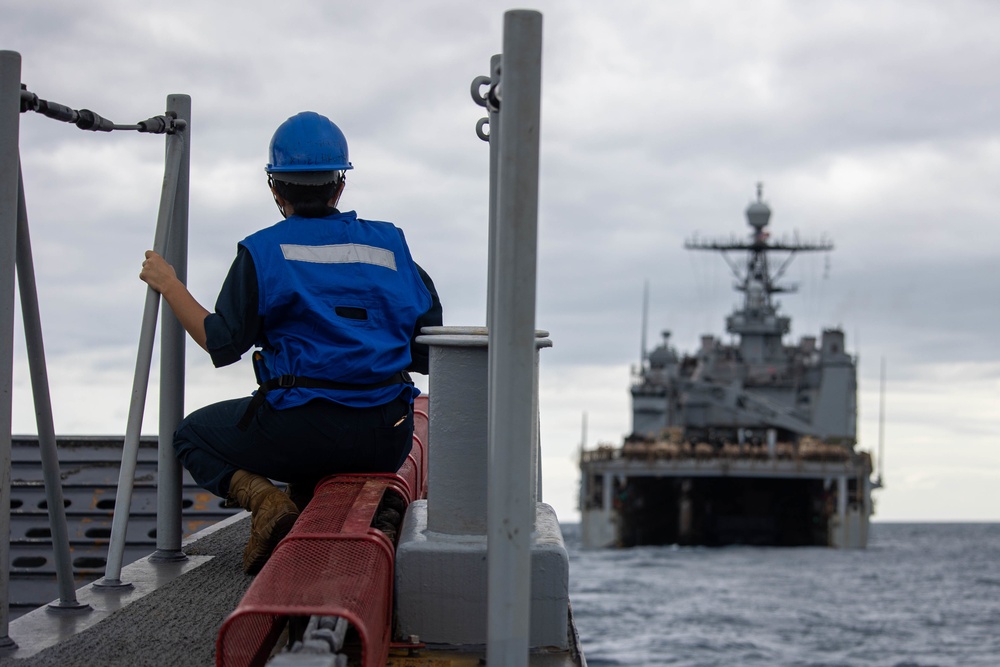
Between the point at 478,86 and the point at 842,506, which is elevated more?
the point at 478,86

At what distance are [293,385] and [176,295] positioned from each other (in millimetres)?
415

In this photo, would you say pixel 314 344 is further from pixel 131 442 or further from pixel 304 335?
pixel 131 442

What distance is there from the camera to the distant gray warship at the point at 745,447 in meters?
51.9

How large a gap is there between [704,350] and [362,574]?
6018cm

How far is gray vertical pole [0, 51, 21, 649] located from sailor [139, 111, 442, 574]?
0.74 meters

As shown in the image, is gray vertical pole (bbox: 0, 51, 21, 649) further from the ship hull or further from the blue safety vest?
the ship hull

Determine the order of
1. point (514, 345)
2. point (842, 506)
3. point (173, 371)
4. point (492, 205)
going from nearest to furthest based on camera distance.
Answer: point (514, 345) → point (492, 205) → point (173, 371) → point (842, 506)

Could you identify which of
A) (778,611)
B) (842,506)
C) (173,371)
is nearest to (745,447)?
(842,506)

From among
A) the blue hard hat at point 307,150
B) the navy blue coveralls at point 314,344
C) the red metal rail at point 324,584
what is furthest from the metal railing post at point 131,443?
the red metal rail at point 324,584

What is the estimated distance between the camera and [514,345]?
2307 millimetres

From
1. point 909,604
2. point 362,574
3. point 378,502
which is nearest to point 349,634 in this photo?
point 362,574

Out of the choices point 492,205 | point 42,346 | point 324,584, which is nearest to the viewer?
point 324,584

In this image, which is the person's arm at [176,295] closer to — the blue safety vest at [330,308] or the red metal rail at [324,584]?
the blue safety vest at [330,308]

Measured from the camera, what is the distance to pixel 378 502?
3365mm
